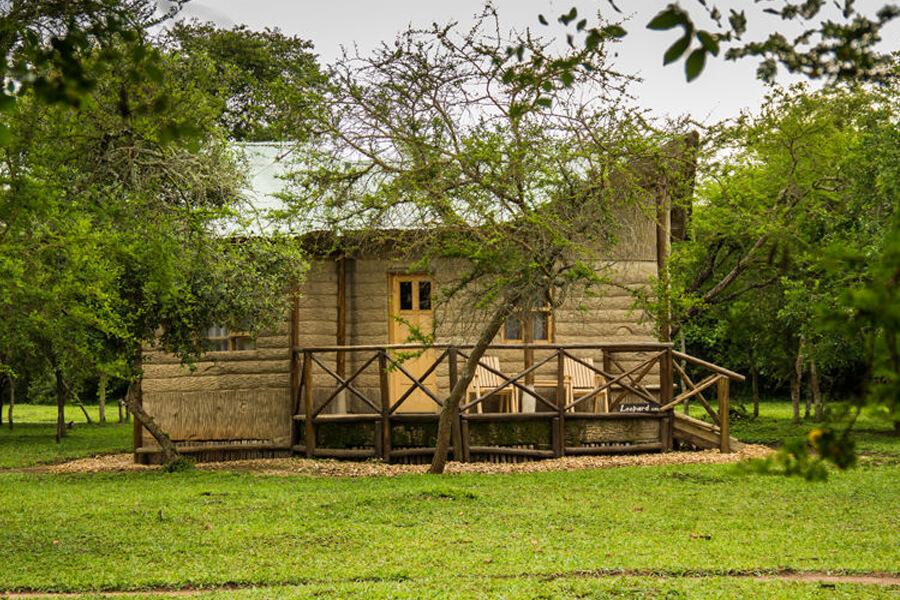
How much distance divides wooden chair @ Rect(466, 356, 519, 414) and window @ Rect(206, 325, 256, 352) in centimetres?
352

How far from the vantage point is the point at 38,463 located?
16.2m

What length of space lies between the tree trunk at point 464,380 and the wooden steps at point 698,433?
404 cm

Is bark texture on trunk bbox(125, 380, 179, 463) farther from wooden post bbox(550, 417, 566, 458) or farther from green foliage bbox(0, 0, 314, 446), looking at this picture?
wooden post bbox(550, 417, 566, 458)

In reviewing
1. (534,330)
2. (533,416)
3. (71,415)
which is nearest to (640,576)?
(533,416)

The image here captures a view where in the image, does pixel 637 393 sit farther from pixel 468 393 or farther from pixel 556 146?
pixel 556 146

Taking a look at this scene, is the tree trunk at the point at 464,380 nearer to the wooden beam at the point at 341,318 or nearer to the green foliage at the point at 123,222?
the green foliage at the point at 123,222

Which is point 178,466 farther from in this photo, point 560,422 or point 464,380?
point 560,422

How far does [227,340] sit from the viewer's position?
1541 centimetres

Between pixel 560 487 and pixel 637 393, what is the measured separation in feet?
11.3

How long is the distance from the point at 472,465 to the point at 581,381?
8.16ft

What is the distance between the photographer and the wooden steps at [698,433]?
14.0 meters

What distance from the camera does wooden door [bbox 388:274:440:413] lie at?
15406 millimetres

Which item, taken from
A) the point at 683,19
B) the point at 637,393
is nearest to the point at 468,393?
the point at 637,393

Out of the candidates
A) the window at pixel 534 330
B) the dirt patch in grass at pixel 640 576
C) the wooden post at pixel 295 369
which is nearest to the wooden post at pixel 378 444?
the wooden post at pixel 295 369
